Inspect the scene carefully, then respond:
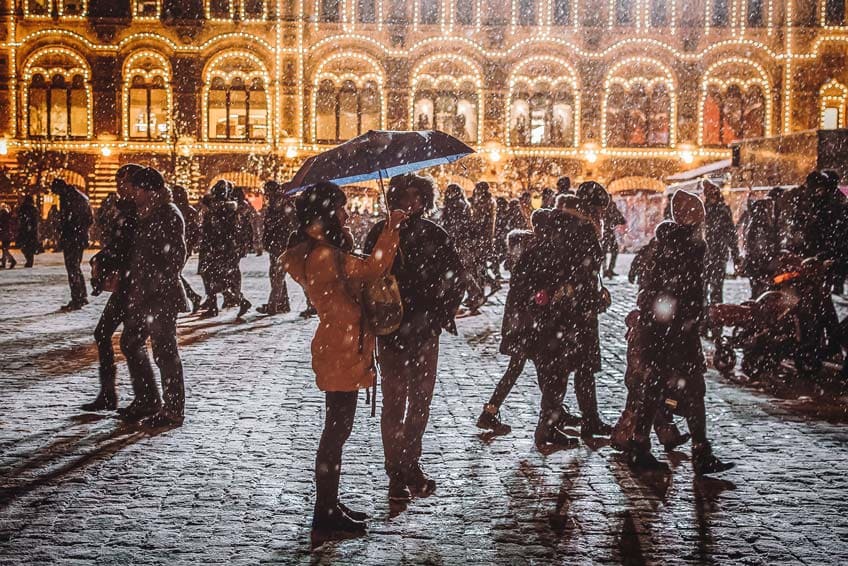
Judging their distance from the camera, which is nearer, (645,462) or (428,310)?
(428,310)

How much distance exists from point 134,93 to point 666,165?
20.0m

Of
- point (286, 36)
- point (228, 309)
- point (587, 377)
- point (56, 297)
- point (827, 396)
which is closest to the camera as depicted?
point (587, 377)

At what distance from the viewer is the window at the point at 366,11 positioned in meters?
36.2

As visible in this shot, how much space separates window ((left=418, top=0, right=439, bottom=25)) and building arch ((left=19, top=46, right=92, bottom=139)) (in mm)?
12425

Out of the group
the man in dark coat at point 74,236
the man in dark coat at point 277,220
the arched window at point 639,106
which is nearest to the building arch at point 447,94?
the arched window at point 639,106

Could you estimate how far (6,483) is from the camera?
206 inches

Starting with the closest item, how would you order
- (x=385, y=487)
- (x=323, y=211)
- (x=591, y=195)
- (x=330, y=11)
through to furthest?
(x=323, y=211)
(x=385, y=487)
(x=591, y=195)
(x=330, y=11)

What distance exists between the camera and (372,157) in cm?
500

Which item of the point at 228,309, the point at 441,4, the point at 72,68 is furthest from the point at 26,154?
the point at 228,309

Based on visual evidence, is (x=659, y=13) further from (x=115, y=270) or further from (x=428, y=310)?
(x=428, y=310)

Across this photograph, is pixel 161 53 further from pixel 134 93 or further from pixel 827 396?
pixel 827 396

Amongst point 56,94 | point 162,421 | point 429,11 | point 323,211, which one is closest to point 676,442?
point 323,211

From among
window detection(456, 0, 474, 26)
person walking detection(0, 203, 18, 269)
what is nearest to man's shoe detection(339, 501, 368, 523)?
person walking detection(0, 203, 18, 269)

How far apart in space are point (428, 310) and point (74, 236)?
10083 mm
